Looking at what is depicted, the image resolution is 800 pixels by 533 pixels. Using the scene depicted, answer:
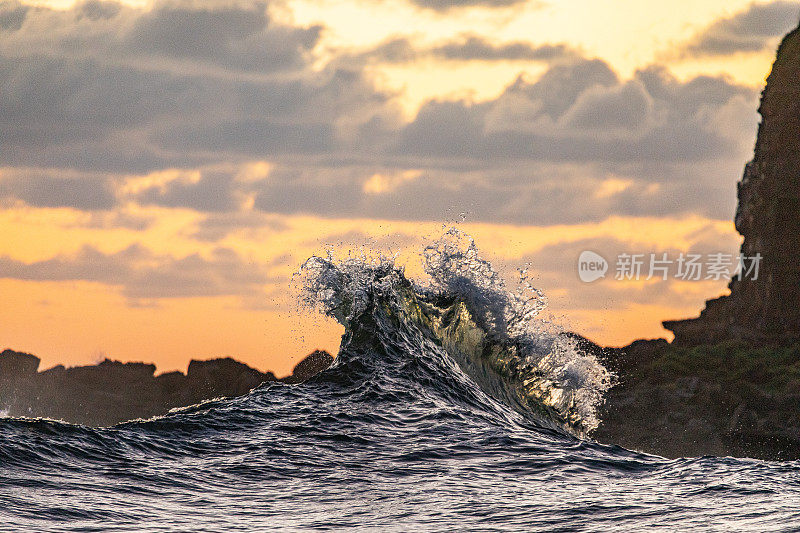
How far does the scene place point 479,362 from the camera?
14727 mm

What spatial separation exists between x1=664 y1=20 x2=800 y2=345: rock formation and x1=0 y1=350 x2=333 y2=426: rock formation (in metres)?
27.3

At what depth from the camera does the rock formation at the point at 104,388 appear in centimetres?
4984

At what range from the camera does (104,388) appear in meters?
53.6

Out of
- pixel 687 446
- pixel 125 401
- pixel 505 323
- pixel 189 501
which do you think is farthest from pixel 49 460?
pixel 125 401

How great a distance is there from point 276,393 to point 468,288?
515 centimetres

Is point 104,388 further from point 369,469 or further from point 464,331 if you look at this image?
point 369,469

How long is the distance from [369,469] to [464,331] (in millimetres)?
6518

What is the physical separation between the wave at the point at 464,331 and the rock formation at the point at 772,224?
36292 mm

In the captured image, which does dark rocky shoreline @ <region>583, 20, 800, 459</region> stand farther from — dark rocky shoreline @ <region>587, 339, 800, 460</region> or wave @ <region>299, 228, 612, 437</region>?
wave @ <region>299, 228, 612, 437</region>

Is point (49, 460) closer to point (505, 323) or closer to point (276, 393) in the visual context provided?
point (276, 393)

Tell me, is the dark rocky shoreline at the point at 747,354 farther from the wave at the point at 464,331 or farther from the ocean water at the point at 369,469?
the ocean water at the point at 369,469

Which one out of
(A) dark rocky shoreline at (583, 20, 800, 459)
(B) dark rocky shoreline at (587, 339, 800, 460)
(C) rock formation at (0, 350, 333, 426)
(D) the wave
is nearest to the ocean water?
(D) the wave

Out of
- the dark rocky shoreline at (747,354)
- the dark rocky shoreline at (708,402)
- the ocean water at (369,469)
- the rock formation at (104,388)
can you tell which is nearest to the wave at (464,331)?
the ocean water at (369,469)

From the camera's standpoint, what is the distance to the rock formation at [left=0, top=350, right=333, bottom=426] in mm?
49844
